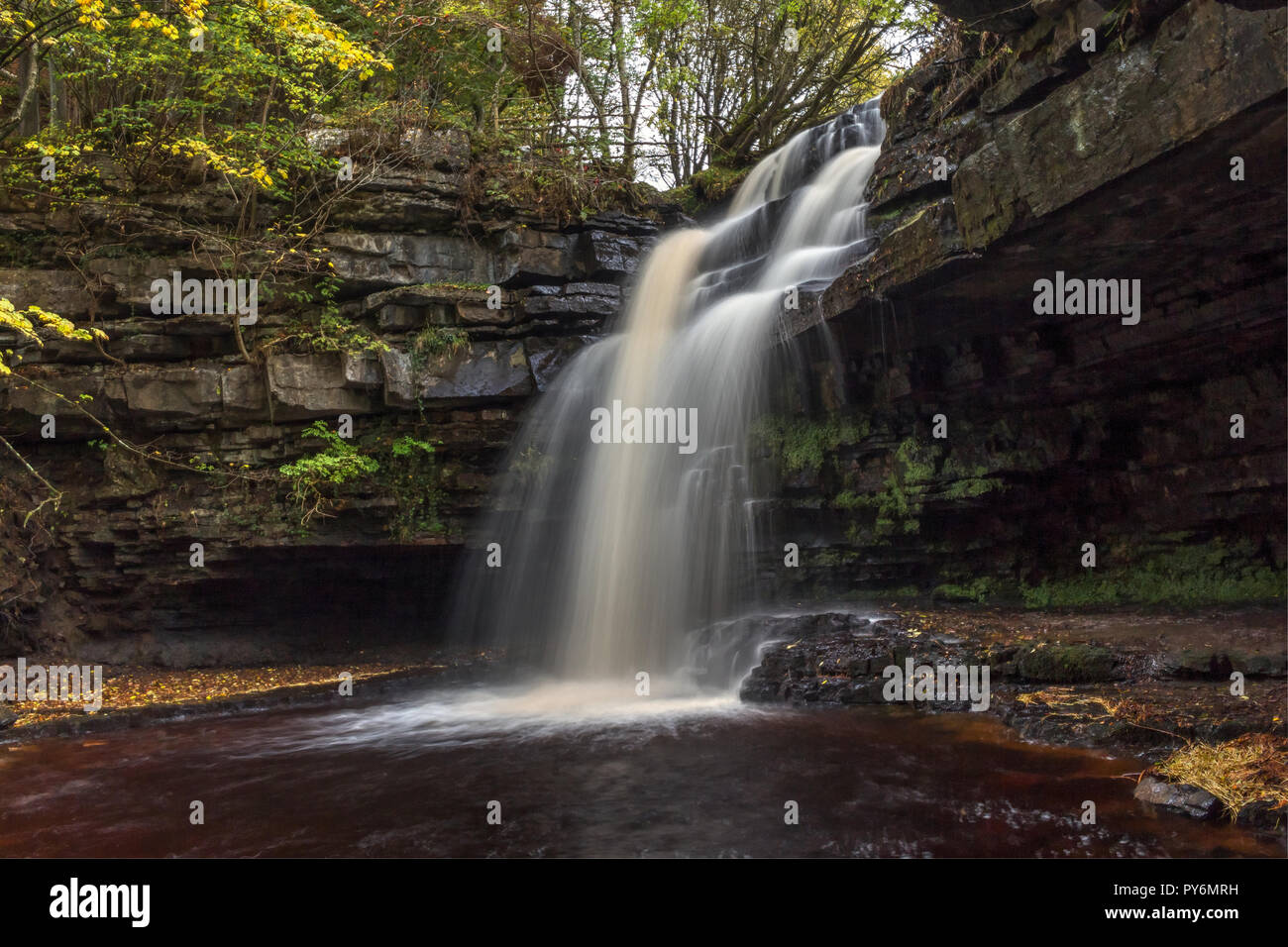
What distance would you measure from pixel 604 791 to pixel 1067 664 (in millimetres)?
4617

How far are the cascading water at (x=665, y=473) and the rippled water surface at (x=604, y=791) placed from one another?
7.76 ft

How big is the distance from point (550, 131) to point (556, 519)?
363 inches

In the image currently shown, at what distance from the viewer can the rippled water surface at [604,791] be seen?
4832 mm

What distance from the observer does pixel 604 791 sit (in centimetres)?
602

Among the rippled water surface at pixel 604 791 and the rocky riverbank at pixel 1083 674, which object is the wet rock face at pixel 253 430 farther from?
the rocky riverbank at pixel 1083 674

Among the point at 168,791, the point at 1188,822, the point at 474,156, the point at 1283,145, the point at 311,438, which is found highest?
the point at 474,156

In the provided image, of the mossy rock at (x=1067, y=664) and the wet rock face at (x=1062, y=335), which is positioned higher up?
the wet rock face at (x=1062, y=335)

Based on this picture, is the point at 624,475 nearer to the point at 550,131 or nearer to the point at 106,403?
the point at 106,403

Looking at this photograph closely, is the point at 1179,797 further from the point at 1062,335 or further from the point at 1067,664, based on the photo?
the point at 1062,335

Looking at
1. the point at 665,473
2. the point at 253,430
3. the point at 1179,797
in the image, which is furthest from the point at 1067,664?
the point at 253,430

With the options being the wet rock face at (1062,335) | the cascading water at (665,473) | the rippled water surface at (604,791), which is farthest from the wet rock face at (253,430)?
the wet rock face at (1062,335)

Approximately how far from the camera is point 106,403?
11961 mm

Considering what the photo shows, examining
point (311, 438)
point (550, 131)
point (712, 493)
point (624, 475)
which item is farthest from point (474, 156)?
point (712, 493)

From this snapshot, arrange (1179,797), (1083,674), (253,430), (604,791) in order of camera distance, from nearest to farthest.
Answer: (1179,797), (604,791), (1083,674), (253,430)
